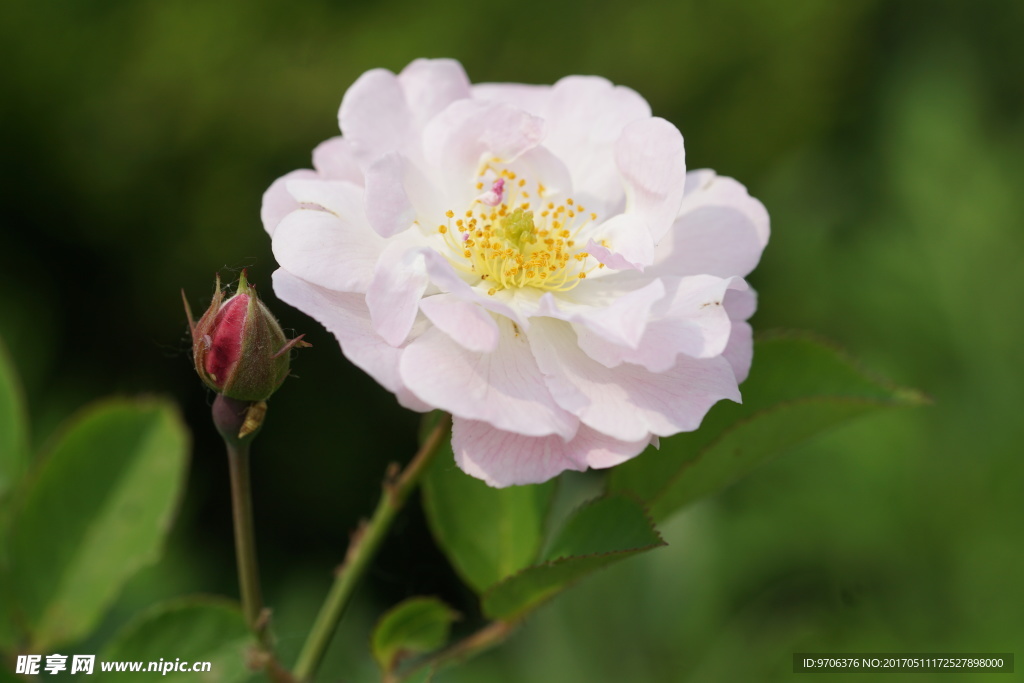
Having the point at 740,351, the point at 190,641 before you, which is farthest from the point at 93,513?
the point at 740,351

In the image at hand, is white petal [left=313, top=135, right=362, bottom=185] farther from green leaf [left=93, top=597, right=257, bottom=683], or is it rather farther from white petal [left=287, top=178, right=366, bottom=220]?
green leaf [left=93, top=597, right=257, bottom=683]

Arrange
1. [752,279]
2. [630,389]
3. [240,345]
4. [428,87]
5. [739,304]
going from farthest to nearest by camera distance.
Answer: [752,279]
[428,87]
[739,304]
[630,389]
[240,345]

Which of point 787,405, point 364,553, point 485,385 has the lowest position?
point 364,553

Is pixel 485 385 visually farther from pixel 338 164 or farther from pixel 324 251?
pixel 338 164

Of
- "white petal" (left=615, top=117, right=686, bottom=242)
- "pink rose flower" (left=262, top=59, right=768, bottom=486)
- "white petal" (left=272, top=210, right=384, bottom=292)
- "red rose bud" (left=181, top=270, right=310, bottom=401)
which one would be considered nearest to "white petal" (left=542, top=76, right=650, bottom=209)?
"pink rose flower" (left=262, top=59, right=768, bottom=486)

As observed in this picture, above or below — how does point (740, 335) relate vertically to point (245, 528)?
above

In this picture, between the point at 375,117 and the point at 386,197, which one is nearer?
the point at 386,197

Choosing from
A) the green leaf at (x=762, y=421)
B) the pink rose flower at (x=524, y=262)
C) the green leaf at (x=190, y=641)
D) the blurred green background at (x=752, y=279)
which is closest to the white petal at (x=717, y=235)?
the pink rose flower at (x=524, y=262)

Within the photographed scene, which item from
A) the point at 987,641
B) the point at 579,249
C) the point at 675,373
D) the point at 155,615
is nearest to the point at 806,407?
the point at 675,373
